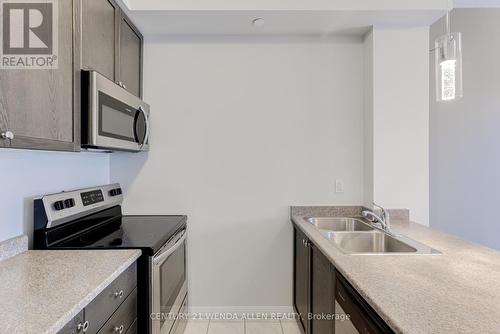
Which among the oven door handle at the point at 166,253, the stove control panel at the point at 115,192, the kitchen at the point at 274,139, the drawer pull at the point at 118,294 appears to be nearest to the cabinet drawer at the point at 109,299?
the drawer pull at the point at 118,294

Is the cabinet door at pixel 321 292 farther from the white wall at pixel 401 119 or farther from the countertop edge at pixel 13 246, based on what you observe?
the countertop edge at pixel 13 246

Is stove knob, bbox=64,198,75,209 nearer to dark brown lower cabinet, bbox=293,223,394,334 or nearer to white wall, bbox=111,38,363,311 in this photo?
white wall, bbox=111,38,363,311

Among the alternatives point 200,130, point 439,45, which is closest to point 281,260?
point 200,130

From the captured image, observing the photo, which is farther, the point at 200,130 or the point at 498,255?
the point at 200,130

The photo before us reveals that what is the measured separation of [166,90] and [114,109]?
822 mm

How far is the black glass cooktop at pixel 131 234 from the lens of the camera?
5.20 feet

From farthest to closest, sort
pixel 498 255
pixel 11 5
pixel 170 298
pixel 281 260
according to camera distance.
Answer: pixel 281 260, pixel 170 298, pixel 498 255, pixel 11 5

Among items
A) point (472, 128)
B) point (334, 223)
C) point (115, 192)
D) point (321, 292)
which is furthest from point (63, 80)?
point (472, 128)

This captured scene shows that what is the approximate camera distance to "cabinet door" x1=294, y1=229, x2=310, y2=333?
6.76 ft

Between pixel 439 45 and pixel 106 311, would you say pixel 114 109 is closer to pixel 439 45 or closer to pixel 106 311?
pixel 106 311

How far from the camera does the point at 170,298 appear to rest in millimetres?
1895

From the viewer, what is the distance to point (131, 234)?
186 cm

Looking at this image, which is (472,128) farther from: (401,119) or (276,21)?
(276,21)

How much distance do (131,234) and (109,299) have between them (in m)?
0.67
